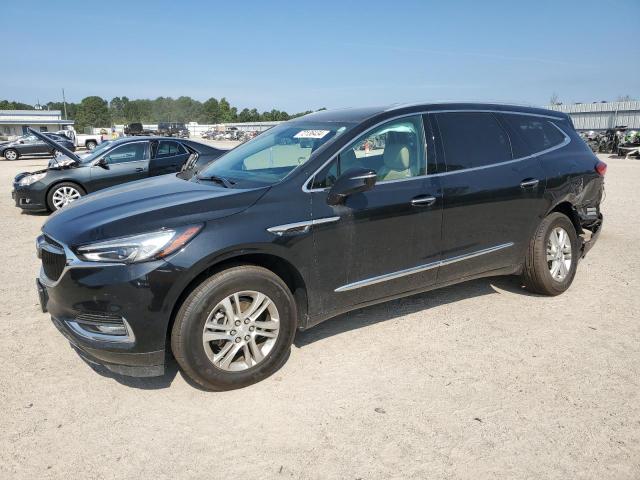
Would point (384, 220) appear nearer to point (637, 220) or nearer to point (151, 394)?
point (151, 394)

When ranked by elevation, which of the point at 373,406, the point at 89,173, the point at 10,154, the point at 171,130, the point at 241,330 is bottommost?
the point at 373,406

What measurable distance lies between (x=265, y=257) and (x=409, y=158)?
4.76 ft

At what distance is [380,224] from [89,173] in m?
8.02

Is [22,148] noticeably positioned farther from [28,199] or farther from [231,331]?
[231,331]

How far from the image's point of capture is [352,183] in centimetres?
333

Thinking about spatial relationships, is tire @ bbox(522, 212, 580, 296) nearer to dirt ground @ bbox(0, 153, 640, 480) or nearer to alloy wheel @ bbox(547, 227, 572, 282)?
alloy wheel @ bbox(547, 227, 572, 282)

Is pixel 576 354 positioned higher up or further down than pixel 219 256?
further down

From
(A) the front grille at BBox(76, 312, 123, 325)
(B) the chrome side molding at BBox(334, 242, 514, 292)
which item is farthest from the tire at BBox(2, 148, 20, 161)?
(B) the chrome side molding at BBox(334, 242, 514, 292)

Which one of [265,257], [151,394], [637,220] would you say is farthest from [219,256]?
[637,220]

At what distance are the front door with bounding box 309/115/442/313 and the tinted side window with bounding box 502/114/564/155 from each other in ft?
3.84

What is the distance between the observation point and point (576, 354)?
3672 mm

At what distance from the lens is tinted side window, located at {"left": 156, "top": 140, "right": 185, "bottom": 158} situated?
1022 centimetres

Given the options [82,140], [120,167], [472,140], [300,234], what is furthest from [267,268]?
[82,140]

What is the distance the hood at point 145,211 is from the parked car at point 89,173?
6.14 meters
